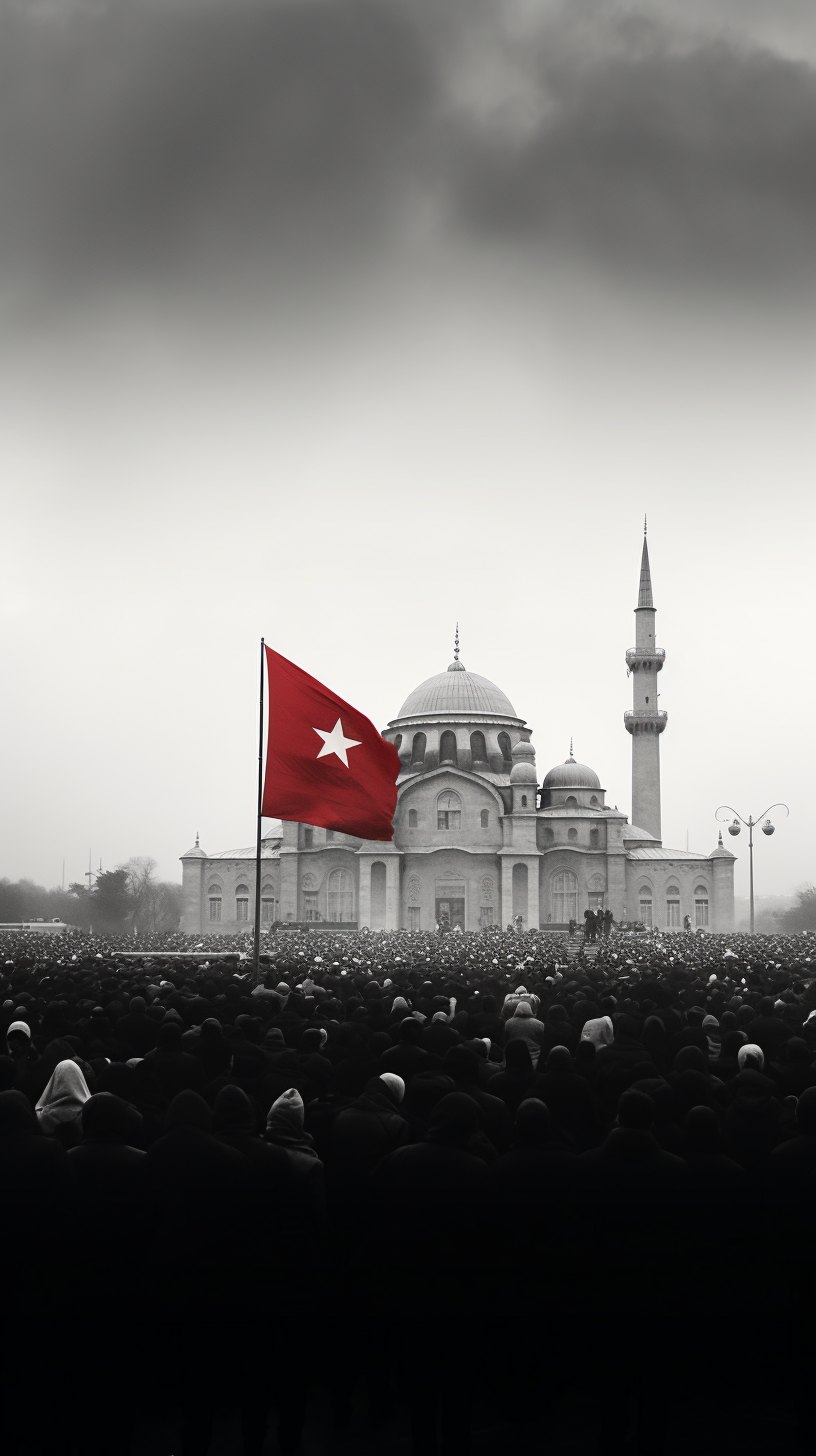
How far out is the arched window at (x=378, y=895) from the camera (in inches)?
2675

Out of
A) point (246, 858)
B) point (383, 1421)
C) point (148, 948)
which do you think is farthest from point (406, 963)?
point (246, 858)

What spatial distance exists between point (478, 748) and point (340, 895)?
46.0 ft

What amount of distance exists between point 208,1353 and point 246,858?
68386 millimetres

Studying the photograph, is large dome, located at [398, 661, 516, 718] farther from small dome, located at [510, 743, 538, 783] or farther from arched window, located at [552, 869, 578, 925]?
arched window, located at [552, 869, 578, 925]

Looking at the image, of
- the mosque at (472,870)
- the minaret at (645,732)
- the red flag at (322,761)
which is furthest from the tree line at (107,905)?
the red flag at (322,761)

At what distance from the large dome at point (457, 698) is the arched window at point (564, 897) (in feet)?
45.0

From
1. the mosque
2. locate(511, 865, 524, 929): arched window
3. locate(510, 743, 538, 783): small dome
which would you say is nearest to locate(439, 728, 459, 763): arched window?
the mosque

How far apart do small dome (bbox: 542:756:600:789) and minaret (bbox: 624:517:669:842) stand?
404 cm

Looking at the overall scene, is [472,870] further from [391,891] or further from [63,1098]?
[63,1098]

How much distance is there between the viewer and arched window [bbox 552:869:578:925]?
2704 inches

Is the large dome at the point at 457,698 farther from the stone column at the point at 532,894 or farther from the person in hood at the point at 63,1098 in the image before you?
the person in hood at the point at 63,1098

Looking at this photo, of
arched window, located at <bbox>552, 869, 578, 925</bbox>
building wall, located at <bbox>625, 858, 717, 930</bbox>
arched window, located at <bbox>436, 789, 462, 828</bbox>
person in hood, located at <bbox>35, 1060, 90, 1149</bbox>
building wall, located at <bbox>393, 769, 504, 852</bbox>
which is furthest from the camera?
building wall, located at <bbox>625, 858, 717, 930</bbox>

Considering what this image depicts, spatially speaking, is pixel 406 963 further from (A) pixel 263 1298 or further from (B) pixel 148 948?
(A) pixel 263 1298

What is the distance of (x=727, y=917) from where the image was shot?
70.4m
